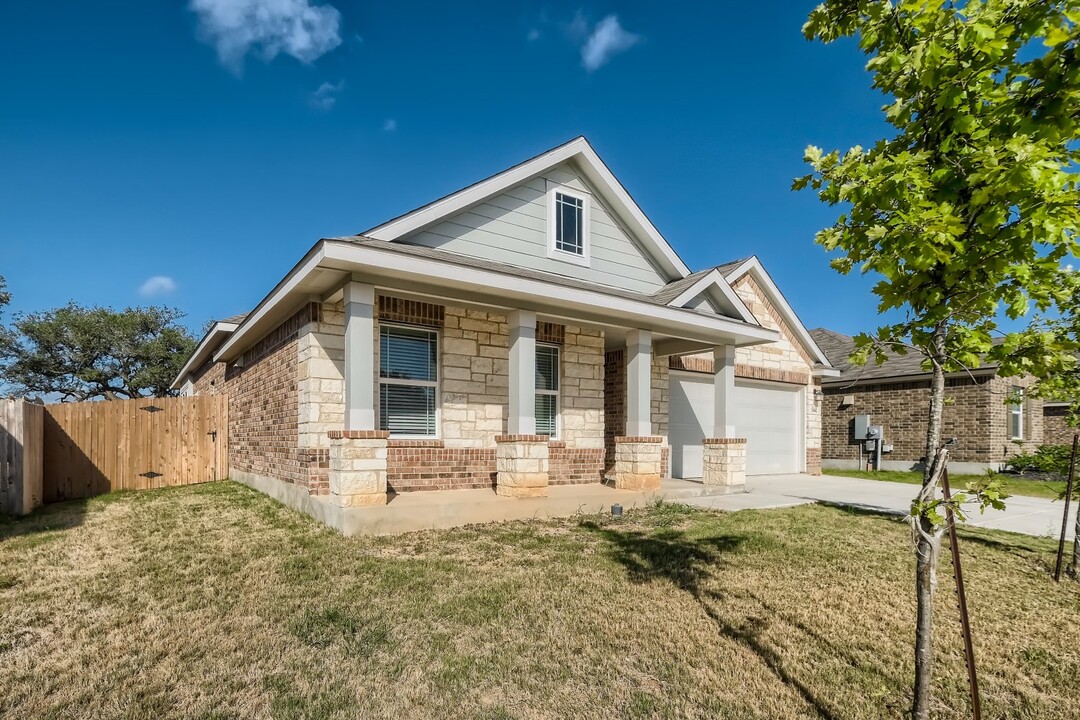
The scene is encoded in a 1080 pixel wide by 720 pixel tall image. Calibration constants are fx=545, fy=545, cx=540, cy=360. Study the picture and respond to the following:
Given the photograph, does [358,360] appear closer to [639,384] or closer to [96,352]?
[639,384]

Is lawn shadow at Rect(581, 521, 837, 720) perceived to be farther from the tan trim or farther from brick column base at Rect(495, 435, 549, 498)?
the tan trim

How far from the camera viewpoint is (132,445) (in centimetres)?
1087

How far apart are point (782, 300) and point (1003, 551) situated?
31.0 ft

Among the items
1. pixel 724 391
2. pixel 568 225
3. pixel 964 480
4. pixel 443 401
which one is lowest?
pixel 964 480

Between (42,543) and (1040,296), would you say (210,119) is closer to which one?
(42,543)

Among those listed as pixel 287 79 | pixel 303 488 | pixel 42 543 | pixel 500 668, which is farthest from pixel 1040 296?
pixel 287 79

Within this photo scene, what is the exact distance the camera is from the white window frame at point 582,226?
10.1 meters

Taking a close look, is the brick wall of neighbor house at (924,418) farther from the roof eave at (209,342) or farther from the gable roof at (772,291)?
the roof eave at (209,342)

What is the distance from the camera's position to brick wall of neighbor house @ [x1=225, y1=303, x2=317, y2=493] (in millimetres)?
7989

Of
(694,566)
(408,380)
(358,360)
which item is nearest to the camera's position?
(694,566)

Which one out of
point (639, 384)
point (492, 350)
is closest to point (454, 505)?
point (492, 350)

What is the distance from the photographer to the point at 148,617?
4070mm

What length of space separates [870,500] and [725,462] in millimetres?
2820

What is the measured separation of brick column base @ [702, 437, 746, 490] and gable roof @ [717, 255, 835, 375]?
16.4ft
